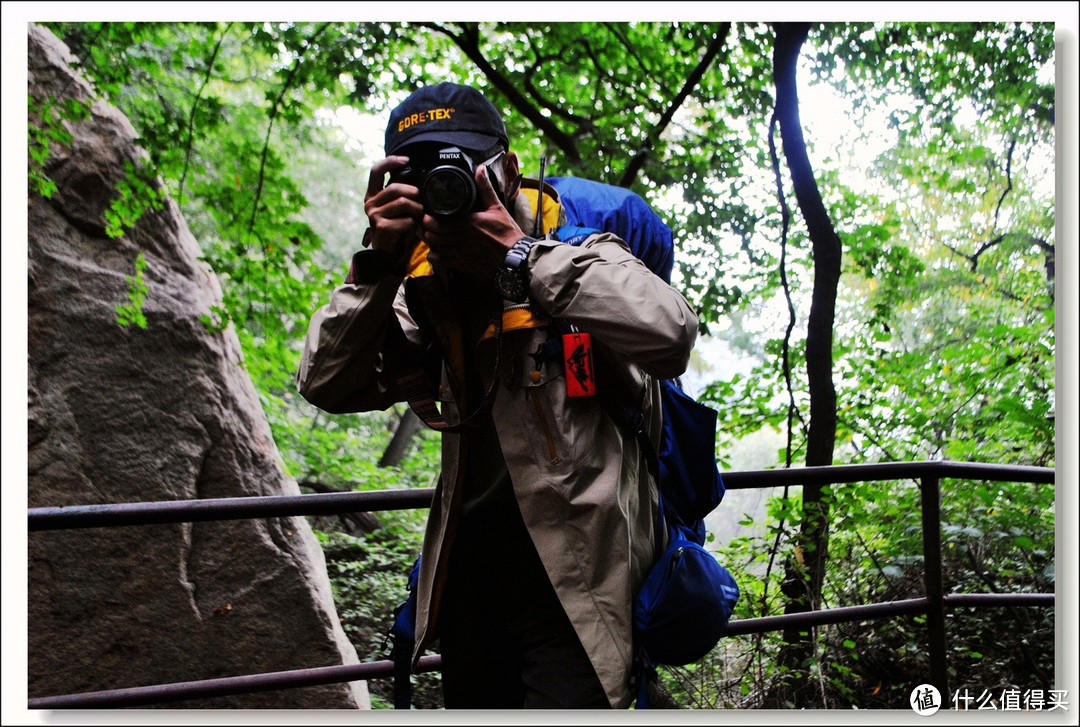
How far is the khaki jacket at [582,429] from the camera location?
1193 millimetres

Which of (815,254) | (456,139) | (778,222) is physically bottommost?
(456,139)

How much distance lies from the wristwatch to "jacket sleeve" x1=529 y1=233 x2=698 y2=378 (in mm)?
17

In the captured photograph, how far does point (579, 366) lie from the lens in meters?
1.25

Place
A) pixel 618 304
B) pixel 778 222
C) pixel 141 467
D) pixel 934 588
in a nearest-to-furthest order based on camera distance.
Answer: pixel 618 304
pixel 934 588
pixel 141 467
pixel 778 222

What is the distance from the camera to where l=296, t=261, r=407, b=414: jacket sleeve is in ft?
4.66

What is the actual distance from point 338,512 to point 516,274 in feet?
3.06

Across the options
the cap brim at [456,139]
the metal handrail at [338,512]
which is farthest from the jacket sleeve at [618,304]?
the metal handrail at [338,512]

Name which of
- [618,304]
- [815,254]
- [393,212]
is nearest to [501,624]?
[618,304]

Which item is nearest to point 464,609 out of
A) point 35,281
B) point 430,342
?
point 430,342

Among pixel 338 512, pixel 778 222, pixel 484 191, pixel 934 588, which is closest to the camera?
pixel 484 191

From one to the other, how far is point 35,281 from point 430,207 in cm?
386

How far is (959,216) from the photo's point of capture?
20.9 feet

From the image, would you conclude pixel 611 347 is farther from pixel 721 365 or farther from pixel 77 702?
pixel 721 365

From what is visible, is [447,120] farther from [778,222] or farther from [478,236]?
[778,222]
